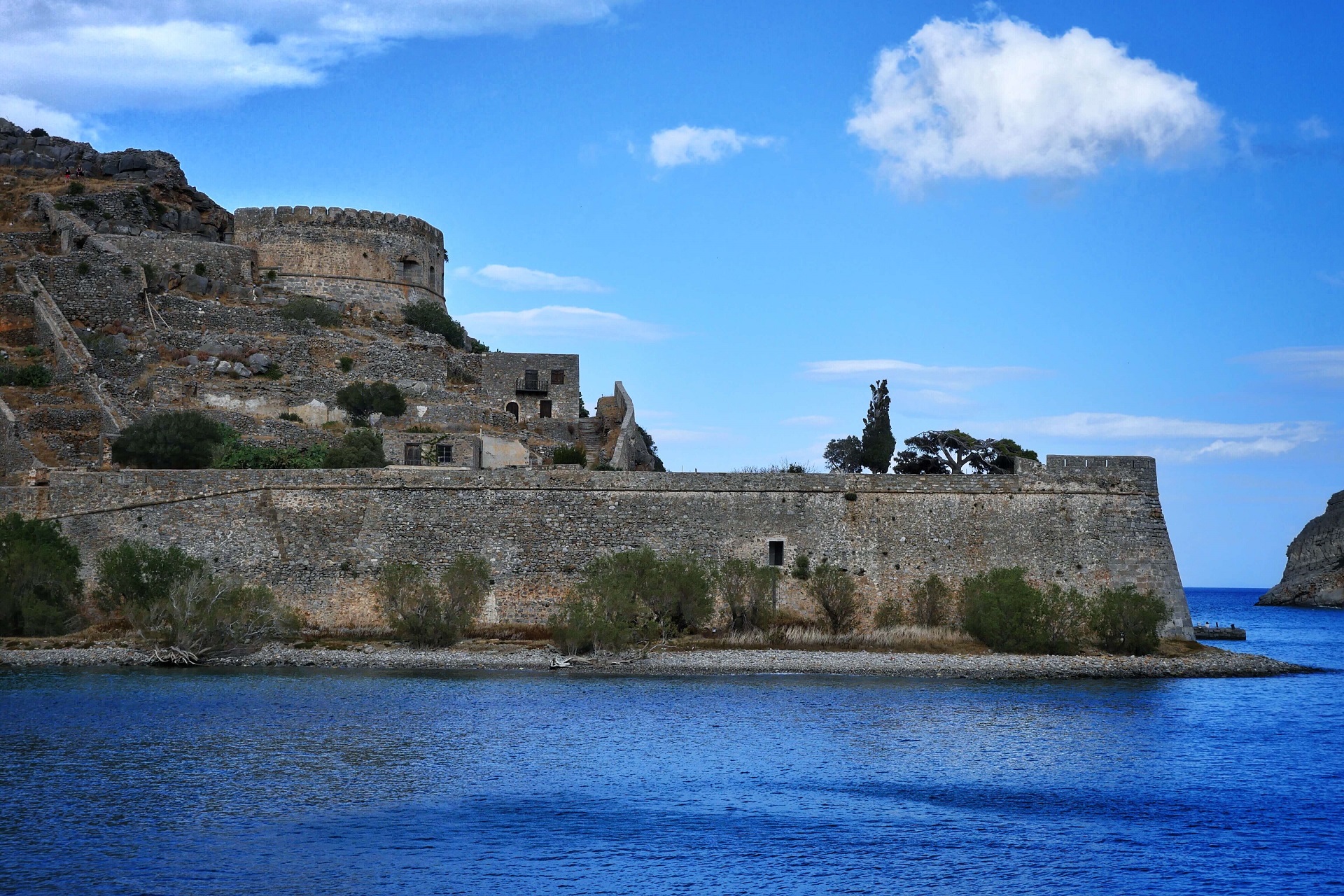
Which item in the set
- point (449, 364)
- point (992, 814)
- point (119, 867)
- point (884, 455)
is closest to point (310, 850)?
point (119, 867)

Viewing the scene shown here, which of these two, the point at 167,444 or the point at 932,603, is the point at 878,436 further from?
the point at 167,444

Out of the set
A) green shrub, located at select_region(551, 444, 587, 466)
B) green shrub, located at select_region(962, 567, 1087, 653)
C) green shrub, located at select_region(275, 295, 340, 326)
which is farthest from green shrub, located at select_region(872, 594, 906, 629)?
green shrub, located at select_region(275, 295, 340, 326)

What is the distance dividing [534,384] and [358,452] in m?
8.75

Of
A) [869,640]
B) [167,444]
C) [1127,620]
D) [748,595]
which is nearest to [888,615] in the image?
[869,640]

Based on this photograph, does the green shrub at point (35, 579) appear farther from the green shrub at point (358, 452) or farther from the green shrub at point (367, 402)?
the green shrub at point (367, 402)

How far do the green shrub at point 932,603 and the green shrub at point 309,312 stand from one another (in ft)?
69.9

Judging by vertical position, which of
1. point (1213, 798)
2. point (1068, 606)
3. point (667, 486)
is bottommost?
point (1213, 798)

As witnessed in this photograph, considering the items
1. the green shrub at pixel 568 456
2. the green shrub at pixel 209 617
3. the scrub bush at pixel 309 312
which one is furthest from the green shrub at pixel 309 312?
the green shrub at pixel 209 617

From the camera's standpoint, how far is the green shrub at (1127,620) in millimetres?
32062

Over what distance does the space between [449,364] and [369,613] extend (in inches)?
527

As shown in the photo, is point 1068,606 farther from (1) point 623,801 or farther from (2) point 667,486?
(1) point 623,801

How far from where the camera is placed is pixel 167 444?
1390 inches

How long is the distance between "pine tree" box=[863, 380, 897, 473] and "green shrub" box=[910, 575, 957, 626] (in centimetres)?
659

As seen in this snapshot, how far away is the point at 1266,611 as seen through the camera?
94812 millimetres
